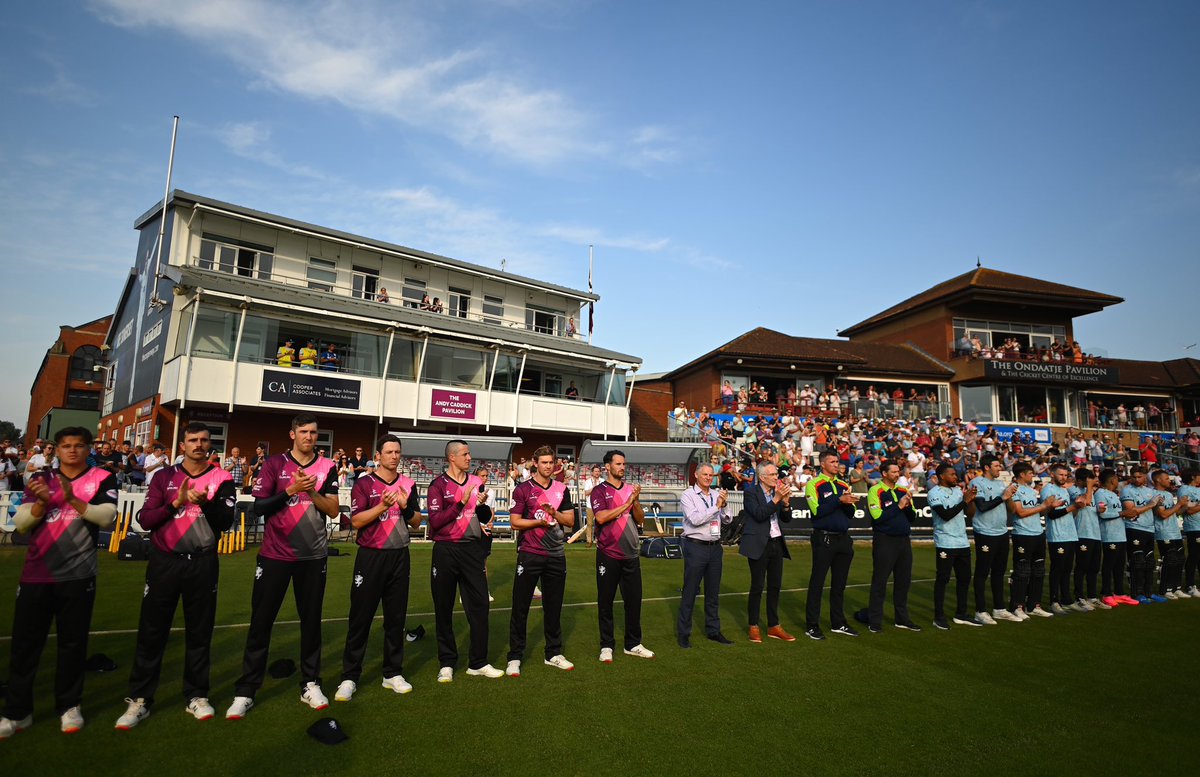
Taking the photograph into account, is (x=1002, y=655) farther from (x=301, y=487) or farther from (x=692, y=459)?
(x=692, y=459)

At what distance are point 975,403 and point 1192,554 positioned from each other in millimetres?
27145

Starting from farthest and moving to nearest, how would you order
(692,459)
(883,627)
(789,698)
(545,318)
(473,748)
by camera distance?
(545,318)
(692,459)
(883,627)
(789,698)
(473,748)

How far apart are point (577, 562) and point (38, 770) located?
10738 millimetres

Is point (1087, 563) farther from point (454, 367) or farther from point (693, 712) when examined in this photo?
point (454, 367)

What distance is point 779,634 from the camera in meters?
8.12

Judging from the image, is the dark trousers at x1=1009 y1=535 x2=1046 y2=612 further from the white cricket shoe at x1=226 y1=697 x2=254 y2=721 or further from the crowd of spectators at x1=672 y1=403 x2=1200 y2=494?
the crowd of spectators at x1=672 y1=403 x2=1200 y2=494

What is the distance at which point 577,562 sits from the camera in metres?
14.3

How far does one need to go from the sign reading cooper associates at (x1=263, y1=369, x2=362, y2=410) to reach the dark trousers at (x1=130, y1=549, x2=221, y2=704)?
19.4 m

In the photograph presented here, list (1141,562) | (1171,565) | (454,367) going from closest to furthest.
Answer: (1141,562) → (1171,565) → (454,367)

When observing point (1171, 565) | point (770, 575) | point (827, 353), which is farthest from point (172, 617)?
point (827, 353)

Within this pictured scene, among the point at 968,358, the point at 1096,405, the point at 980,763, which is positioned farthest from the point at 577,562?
the point at 1096,405

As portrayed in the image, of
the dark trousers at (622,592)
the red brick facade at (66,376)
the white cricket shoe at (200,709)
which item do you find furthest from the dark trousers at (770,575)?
the red brick facade at (66,376)

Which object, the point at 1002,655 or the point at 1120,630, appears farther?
the point at 1120,630

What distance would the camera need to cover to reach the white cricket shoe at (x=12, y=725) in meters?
4.54
